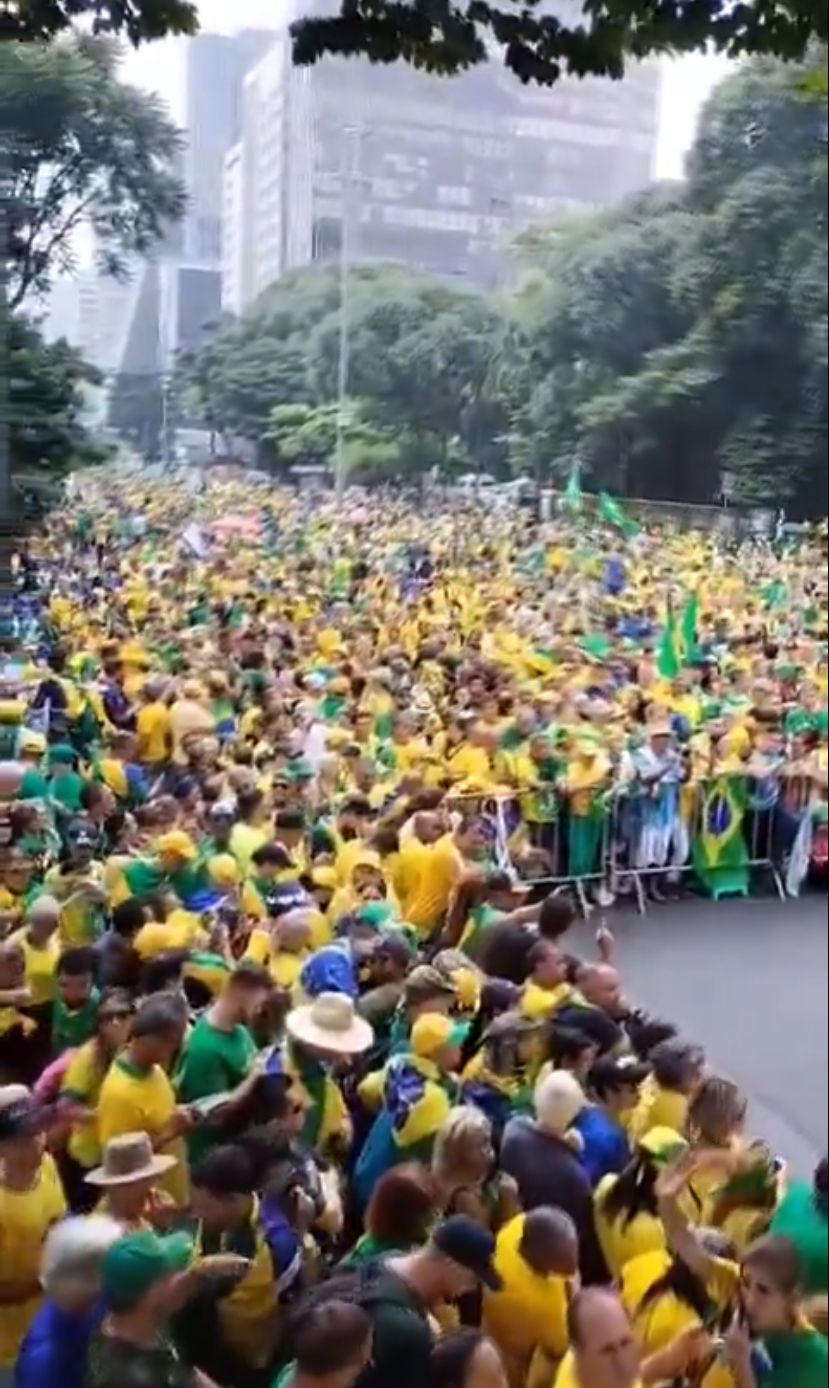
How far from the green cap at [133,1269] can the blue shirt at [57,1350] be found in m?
0.02

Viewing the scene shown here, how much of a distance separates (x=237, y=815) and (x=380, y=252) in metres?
0.59

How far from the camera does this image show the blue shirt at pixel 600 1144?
1396 mm

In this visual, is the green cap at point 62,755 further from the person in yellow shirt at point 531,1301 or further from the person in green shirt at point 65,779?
the person in yellow shirt at point 531,1301

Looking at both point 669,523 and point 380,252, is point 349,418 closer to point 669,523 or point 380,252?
point 380,252

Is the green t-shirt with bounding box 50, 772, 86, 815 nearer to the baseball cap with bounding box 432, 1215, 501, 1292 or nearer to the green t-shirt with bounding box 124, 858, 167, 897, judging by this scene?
the green t-shirt with bounding box 124, 858, 167, 897

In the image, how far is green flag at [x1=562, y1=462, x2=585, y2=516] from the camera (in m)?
1.64

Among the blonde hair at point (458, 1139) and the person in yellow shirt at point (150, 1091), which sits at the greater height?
the person in yellow shirt at point (150, 1091)

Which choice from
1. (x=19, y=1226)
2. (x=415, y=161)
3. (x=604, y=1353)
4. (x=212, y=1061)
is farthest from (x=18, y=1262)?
(x=415, y=161)

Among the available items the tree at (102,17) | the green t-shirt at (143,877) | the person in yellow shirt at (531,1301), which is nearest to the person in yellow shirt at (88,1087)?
the green t-shirt at (143,877)

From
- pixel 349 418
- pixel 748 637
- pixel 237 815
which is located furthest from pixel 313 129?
pixel 748 637

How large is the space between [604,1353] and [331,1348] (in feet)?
0.78

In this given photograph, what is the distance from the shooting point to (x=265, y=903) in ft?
5.13

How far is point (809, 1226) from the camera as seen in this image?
1378 mm

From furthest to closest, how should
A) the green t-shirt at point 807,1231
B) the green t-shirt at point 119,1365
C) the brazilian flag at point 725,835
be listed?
1. the brazilian flag at point 725,835
2. the green t-shirt at point 807,1231
3. the green t-shirt at point 119,1365
